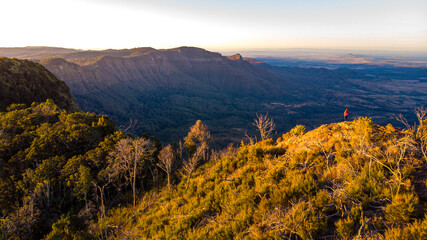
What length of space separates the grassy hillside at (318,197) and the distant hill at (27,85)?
99.6ft

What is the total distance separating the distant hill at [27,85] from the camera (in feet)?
87.9

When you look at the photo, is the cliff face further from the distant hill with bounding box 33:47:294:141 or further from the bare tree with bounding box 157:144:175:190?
the bare tree with bounding box 157:144:175:190

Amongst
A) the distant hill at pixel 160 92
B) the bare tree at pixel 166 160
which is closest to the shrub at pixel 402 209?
the bare tree at pixel 166 160

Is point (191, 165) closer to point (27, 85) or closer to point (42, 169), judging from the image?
point (42, 169)

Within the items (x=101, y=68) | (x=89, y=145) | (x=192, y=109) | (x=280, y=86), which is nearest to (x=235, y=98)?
(x=192, y=109)

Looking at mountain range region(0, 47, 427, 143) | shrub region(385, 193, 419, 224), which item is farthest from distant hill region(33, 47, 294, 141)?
shrub region(385, 193, 419, 224)

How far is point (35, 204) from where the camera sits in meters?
11.6

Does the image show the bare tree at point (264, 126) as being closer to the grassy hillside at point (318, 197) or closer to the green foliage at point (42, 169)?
the grassy hillside at point (318, 197)

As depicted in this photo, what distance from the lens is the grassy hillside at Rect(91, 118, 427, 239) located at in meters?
4.68

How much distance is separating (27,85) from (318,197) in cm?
4210

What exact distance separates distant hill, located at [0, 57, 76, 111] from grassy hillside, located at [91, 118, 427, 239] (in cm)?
3037

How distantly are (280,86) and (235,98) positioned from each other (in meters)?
67.4

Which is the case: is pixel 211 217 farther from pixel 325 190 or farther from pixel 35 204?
pixel 35 204

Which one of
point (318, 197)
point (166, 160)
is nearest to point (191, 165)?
point (166, 160)
